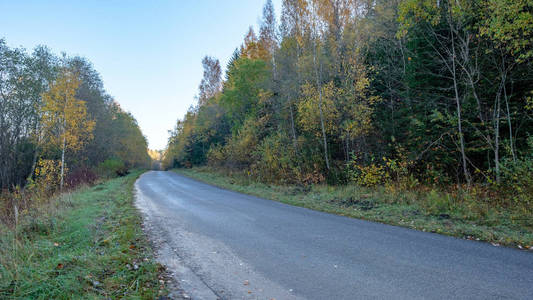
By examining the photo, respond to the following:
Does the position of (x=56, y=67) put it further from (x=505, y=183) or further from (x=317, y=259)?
(x=505, y=183)

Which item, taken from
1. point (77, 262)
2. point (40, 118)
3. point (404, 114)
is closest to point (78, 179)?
point (40, 118)

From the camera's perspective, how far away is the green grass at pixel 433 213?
5609mm

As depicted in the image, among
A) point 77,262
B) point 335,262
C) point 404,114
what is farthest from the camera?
point 404,114

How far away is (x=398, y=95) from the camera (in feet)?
45.5

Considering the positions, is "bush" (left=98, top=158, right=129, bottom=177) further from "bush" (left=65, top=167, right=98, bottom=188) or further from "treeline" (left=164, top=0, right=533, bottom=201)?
"treeline" (left=164, top=0, right=533, bottom=201)

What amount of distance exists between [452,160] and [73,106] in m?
21.1

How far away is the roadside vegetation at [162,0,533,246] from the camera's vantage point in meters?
7.57

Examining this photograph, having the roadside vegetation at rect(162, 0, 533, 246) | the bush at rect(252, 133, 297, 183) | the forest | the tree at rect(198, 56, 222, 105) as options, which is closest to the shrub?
the roadside vegetation at rect(162, 0, 533, 246)

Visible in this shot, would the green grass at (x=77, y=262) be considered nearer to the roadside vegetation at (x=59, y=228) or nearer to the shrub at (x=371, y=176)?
the roadside vegetation at (x=59, y=228)

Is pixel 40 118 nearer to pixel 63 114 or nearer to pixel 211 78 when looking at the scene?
pixel 63 114

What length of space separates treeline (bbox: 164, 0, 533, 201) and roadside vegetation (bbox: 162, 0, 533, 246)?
62 millimetres

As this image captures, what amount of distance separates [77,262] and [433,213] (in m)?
8.16

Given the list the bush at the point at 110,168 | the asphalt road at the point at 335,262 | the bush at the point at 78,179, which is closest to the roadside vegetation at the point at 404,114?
the asphalt road at the point at 335,262

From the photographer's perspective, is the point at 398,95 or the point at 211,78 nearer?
the point at 398,95
